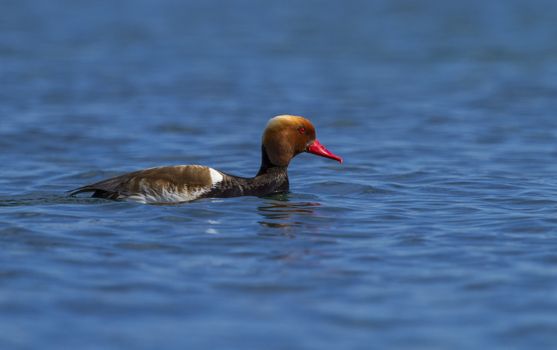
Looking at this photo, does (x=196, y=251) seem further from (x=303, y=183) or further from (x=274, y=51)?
(x=274, y=51)

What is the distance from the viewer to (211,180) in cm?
1071

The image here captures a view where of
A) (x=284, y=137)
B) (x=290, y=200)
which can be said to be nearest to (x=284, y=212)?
(x=290, y=200)

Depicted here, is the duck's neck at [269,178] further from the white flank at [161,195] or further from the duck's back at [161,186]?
the white flank at [161,195]

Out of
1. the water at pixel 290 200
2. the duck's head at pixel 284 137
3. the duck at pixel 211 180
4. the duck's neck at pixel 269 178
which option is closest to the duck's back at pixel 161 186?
the duck at pixel 211 180

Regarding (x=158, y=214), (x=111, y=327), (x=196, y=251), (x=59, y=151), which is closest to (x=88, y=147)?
(x=59, y=151)

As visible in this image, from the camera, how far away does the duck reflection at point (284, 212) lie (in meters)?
9.74

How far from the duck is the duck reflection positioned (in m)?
0.23

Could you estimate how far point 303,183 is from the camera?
493 inches

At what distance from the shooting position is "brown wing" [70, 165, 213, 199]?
10.5 metres

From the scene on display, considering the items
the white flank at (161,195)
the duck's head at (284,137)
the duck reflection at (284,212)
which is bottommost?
the duck reflection at (284,212)

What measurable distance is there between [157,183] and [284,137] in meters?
1.45

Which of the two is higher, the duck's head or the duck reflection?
the duck's head

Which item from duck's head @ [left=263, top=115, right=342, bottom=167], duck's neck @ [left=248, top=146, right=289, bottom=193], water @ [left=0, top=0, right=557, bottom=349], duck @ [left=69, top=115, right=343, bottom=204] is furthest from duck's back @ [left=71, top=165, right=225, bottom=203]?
duck's head @ [left=263, top=115, right=342, bottom=167]

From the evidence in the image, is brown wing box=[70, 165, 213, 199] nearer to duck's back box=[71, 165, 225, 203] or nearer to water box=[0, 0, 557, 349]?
duck's back box=[71, 165, 225, 203]
